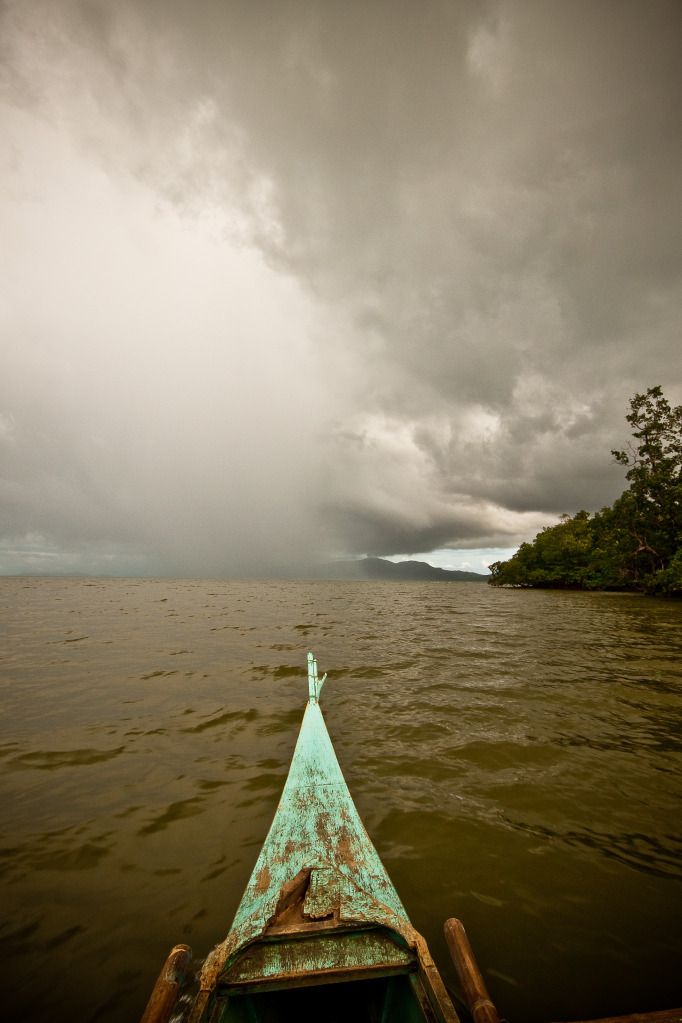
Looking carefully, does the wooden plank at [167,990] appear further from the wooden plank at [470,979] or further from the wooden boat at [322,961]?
the wooden plank at [470,979]

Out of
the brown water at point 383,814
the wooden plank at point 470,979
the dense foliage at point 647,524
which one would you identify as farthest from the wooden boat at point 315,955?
the dense foliage at point 647,524

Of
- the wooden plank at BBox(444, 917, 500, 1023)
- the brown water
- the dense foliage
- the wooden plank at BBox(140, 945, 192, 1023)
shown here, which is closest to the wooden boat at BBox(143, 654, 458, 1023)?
the wooden plank at BBox(140, 945, 192, 1023)

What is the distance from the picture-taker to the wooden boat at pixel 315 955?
2193 mm

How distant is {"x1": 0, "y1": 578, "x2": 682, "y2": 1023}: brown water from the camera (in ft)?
10.1

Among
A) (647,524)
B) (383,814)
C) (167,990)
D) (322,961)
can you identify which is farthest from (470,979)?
(647,524)

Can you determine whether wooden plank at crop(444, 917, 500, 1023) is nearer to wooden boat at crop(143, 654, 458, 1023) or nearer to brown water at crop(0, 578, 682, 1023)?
wooden boat at crop(143, 654, 458, 1023)

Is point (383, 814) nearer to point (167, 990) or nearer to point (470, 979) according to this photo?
point (470, 979)

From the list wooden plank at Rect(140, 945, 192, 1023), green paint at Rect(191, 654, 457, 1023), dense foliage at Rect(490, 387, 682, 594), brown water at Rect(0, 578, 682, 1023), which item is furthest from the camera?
dense foliage at Rect(490, 387, 682, 594)

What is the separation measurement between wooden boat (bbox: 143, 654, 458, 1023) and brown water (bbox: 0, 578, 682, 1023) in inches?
30.0

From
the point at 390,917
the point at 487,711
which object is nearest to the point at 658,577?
the point at 487,711

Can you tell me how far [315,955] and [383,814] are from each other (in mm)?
2744

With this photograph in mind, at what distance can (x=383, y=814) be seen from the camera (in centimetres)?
486

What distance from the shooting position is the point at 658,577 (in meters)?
40.1

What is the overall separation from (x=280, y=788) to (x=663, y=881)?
4.54 m
